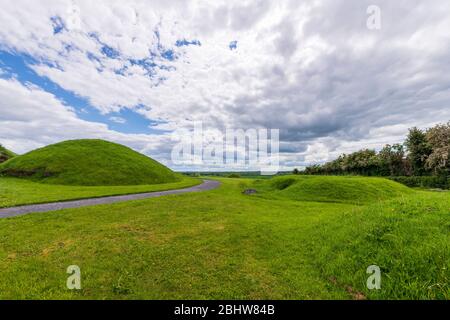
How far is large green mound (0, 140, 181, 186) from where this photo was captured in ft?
160

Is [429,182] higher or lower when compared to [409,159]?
lower

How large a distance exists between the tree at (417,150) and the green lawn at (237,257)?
67735 millimetres

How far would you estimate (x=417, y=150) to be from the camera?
61344mm

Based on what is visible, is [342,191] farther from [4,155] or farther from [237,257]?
[4,155]

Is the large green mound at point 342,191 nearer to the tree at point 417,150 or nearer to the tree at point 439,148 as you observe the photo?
the tree at point 439,148

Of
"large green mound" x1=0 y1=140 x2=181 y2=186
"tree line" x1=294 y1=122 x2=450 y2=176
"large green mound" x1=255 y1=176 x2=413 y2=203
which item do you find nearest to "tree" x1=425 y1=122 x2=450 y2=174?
"tree line" x1=294 y1=122 x2=450 y2=176

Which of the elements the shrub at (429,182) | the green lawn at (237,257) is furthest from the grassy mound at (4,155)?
the shrub at (429,182)

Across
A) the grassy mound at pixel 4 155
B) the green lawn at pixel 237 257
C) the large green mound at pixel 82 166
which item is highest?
the grassy mound at pixel 4 155

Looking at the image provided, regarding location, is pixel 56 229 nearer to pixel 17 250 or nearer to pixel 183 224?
pixel 17 250

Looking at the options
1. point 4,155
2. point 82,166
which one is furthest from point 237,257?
point 4,155

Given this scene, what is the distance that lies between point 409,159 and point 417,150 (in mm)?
4761

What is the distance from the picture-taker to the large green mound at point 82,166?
160 feet

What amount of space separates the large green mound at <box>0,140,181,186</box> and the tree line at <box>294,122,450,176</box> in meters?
72.8

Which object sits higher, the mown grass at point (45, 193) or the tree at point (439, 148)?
the tree at point (439, 148)
